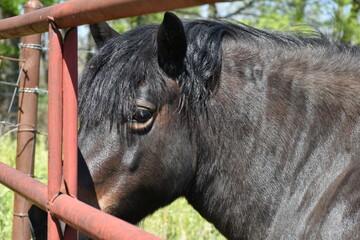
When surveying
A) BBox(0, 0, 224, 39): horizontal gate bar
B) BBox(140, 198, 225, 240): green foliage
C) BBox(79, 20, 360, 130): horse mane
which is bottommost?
BBox(140, 198, 225, 240): green foliage

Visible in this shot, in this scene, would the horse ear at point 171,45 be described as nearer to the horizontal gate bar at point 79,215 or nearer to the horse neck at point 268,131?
the horse neck at point 268,131

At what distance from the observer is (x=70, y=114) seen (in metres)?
1.67

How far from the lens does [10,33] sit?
7.01 ft

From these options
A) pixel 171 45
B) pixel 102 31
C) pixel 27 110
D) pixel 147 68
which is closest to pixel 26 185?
pixel 147 68

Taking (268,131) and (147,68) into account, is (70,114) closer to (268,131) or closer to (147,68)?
(147,68)

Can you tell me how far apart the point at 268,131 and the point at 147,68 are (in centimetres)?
55

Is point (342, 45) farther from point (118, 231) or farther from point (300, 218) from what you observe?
point (118, 231)

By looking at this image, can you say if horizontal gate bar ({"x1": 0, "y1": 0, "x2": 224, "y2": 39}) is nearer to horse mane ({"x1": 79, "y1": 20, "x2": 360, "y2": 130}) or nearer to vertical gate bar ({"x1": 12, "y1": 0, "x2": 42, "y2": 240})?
horse mane ({"x1": 79, "y1": 20, "x2": 360, "y2": 130})

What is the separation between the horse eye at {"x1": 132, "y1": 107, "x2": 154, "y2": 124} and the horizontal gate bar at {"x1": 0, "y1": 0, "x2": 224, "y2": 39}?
0.47 meters

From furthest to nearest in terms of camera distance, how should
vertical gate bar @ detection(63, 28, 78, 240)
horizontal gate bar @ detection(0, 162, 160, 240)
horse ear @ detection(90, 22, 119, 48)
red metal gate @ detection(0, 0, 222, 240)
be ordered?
horse ear @ detection(90, 22, 119, 48) < vertical gate bar @ detection(63, 28, 78, 240) < red metal gate @ detection(0, 0, 222, 240) < horizontal gate bar @ detection(0, 162, 160, 240)

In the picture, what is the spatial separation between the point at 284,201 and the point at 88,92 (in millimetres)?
884

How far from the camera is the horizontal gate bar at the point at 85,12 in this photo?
1.25m

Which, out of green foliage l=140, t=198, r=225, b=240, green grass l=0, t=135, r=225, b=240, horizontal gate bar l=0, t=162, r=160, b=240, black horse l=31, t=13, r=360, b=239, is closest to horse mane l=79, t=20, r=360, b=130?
black horse l=31, t=13, r=360, b=239

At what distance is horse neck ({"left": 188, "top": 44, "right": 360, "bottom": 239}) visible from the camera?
6.75ft
